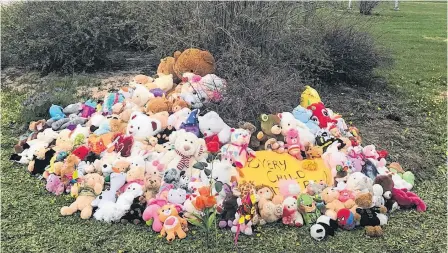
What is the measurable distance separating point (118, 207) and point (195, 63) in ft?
7.14

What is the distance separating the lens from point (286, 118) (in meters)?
4.75

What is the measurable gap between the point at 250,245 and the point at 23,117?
12.0 feet

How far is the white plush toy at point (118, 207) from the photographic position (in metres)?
4.02

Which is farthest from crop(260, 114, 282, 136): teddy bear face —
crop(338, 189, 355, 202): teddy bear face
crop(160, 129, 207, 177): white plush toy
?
crop(338, 189, 355, 202): teddy bear face

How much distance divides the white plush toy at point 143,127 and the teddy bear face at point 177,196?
811 mm

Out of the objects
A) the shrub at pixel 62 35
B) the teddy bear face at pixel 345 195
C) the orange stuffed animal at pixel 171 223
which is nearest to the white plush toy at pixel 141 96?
the orange stuffed animal at pixel 171 223

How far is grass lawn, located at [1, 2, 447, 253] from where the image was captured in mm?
3742

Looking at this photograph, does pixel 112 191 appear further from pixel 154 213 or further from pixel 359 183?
pixel 359 183

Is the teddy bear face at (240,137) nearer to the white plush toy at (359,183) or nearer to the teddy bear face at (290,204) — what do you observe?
the teddy bear face at (290,204)

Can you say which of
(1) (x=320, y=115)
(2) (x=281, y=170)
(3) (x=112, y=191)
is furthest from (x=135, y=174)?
(1) (x=320, y=115)

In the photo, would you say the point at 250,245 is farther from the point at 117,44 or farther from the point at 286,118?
the point at 117,44

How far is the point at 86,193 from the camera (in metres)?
4.27

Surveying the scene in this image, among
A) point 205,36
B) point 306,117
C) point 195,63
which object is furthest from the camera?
point 205,36

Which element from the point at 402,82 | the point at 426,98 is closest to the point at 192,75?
the point at 426,98
